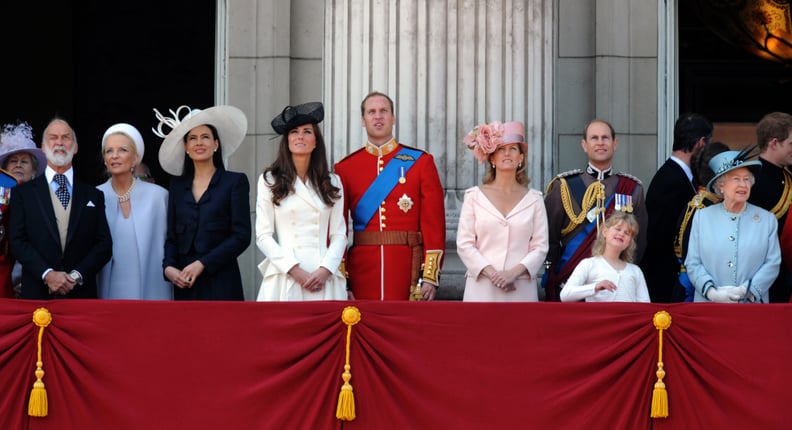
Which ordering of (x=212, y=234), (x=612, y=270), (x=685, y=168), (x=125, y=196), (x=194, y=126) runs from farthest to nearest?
(x=685, y=168) < (x=125, y=196) < (x=194, y=126) < (x=212, y=234) < (x=612, y=270)

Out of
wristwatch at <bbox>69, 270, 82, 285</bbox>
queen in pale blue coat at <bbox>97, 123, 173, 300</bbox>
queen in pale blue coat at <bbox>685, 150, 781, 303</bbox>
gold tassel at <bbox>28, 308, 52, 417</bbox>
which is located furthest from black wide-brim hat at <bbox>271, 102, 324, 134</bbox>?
queen in pale blue coat at <bbox>685, 150, 781, 303</bbox>

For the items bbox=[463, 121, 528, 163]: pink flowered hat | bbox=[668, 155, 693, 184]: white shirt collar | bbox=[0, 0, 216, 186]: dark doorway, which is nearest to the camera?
bbox=[463, 121, 528, 163]: pink flowered hat

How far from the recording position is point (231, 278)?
9.02 metres

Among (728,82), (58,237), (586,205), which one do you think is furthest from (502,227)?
(728,82)

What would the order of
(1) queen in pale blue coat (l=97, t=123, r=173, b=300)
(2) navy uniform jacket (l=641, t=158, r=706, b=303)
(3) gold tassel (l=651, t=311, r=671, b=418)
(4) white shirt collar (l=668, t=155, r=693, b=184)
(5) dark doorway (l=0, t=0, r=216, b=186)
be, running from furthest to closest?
(5) dark doorway (l=0, t=0, r=216, b=186)
(4) white shirt collar (l=668, t=155, r=693, b=184)
(2) navy uniform jacket (l=641, t=158, r=706, b=303)
(1) queen in pale blue coat (l=97, t=123, r=173, b=300)
(3) gold tassel (l=651, t=311, r=671, b=418)

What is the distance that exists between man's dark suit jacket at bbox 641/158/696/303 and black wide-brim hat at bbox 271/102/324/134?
83.7 inches

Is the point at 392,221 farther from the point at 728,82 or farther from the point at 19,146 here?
the point at 728,82

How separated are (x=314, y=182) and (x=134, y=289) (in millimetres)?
1205

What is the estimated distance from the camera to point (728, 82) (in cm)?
1452

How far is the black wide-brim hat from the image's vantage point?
9047 millimetres

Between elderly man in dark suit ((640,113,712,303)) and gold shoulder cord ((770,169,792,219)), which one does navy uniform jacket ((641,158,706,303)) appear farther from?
gold shoulder cord ((770,169,792,219))

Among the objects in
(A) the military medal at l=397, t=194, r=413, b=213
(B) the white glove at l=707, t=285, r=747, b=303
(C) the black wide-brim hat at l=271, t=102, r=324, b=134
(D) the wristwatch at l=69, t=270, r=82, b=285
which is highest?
(C) the black wide-brim hat at l=271, t=102, r=324, b=134

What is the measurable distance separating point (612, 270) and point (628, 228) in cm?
25

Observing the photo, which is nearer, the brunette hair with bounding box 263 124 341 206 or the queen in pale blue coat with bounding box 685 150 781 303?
the queen in pale blue coat with bounding box 685 150 781 303
